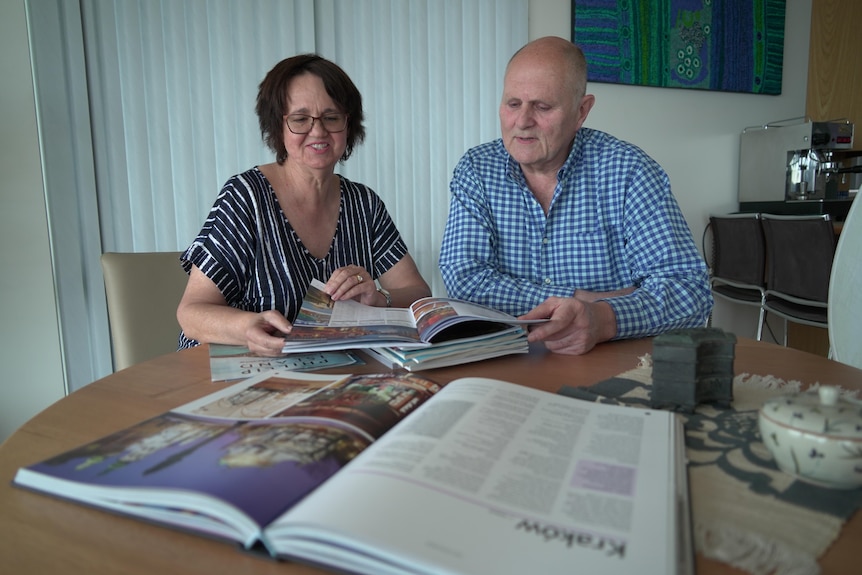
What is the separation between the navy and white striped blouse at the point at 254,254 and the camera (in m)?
1.36

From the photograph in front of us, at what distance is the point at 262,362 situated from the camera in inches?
36.7

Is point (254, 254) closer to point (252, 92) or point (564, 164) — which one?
point (564, 164)

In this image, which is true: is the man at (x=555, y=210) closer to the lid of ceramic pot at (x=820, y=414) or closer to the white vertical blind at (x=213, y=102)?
the lid of ceramic pot at (x=820, y=414)

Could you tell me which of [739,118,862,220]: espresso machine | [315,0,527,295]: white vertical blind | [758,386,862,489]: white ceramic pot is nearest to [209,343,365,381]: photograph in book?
[758,386,862,489]: white ceramic pot

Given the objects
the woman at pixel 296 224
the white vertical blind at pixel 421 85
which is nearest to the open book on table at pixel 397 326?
the woman at pixel 296 224

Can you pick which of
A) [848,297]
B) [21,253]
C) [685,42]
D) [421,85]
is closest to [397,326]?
[848,297]

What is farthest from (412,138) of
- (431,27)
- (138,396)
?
(138,396)

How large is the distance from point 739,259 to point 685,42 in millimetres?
1266

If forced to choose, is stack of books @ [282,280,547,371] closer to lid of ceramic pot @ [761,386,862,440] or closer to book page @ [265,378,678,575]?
book page @ [265,378,678,575]

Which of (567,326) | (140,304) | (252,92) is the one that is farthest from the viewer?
(252,92)

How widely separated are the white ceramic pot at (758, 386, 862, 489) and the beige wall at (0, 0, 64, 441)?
7.77 ft

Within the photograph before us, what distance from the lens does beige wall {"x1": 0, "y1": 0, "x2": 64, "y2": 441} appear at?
2014mm

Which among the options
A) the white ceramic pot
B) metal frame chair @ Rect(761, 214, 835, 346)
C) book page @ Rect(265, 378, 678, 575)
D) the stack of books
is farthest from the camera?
metal frame chair @ Rect(761, 214, 835, 346)

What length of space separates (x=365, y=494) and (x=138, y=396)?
53cm
